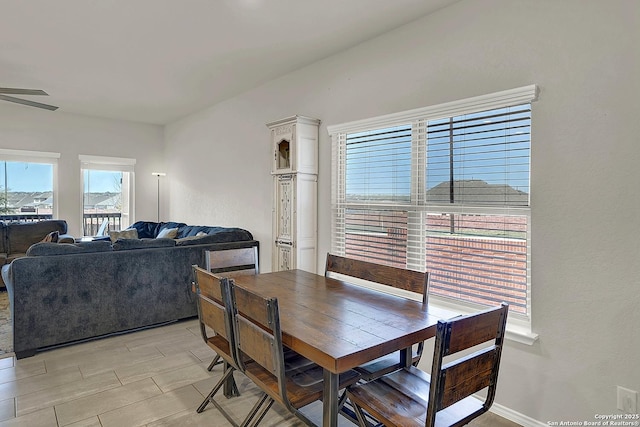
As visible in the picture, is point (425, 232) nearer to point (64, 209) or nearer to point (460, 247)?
point (460, 247)

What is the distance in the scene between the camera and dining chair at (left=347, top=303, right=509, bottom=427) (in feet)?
4.38

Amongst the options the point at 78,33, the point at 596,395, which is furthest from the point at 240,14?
the point at 596,395

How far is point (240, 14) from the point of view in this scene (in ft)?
9.21

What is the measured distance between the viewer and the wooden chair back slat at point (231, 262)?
270cm

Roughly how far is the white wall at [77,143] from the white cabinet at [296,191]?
4.05m

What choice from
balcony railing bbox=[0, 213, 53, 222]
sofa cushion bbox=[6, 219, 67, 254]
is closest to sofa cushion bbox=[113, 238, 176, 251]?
sofa cushion bbox=[6, 219, 67, 254]

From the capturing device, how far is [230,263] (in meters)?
2.79

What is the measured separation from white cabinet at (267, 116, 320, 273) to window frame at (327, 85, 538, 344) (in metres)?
0.23

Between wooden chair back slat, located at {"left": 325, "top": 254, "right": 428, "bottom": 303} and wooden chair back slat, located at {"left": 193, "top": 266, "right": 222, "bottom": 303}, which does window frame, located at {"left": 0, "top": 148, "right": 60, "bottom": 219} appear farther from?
wooden chair back slat, located at {"left": 325, "top": 254, "right": 428, "bottom": 303}

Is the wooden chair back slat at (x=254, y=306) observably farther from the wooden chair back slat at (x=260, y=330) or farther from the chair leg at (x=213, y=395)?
the chair leg at (x=213, y=395)

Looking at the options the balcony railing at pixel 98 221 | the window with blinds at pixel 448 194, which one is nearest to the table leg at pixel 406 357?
the window with blinds at pixel 448 194

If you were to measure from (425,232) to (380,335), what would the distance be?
144 cm

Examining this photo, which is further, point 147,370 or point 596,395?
point 147,370

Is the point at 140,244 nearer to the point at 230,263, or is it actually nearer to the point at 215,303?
the point at 230,263
